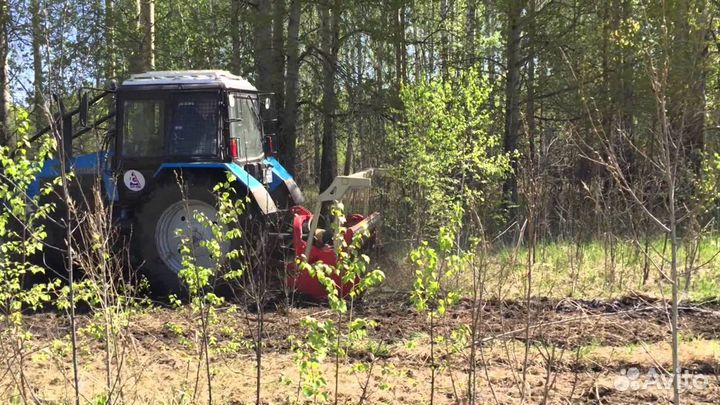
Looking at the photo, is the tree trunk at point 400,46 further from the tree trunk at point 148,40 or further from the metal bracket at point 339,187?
the metal bracket at point 339,187

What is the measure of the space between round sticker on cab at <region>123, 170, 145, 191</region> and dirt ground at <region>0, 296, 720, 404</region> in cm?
181

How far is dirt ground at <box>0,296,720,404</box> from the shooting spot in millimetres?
4750

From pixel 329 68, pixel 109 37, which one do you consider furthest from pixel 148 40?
pixel 329 68

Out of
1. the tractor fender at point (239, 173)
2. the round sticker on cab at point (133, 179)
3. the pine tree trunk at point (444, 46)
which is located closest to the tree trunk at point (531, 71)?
the pine tree trunk at point (444, 46)

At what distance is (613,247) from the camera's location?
30.3 ft

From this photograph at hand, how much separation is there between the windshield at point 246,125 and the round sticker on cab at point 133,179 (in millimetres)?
1223

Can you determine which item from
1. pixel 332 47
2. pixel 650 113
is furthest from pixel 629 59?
pixel 332 47

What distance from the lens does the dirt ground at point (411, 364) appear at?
4750mm

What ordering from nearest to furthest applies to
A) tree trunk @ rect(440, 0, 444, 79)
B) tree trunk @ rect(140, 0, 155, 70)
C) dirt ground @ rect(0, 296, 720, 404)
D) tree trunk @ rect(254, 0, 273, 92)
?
dirt ground @ rect(0, 296, 720, 404)
tree trunk @ rect(254, 0, 273, 92)
tree trunk @ rect(140, 0, 155, 70)
tree trunk @ rect(440, 0, 444, 79)

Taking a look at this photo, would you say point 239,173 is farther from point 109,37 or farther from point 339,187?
point 109,37

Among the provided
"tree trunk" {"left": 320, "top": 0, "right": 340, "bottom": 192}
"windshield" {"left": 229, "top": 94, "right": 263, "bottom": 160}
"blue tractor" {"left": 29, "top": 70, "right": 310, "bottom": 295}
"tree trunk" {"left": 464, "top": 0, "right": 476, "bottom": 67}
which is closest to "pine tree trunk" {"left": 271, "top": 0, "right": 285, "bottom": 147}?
"tree trunk" {"left": 320, "top": 0, "right": 340, "bottom": 192}

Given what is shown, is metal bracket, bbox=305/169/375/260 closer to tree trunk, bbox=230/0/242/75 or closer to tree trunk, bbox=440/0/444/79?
tree trunk, bbox=230/0/242/75

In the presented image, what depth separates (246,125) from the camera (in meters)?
8.92

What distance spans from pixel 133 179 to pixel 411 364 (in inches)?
174
